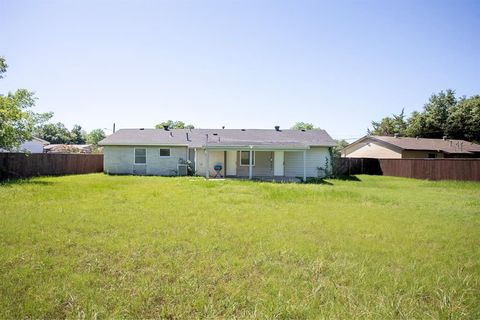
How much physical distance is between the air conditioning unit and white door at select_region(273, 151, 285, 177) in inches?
277

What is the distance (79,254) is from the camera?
5.27m

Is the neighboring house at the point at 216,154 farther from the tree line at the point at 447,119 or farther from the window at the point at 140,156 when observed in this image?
the tree line at the point at 447,119

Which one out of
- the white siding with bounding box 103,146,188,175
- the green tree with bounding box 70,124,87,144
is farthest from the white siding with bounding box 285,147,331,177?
the green tree with bounding box 70,124,87,144

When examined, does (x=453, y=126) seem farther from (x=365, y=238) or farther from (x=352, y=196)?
(x=365, y=238)

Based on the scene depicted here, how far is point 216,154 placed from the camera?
78.1 feet

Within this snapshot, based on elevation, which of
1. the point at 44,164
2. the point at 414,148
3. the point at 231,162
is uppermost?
the point at 414,148

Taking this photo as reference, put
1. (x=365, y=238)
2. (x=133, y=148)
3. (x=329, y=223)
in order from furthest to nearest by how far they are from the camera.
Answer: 1. (x=133, y=148)
2. (x=329, y=223)
3. (x=365, y=238)

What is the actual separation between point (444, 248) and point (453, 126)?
45.7 metres

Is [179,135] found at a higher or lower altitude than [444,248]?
higher

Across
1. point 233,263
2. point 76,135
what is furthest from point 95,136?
point 233,263

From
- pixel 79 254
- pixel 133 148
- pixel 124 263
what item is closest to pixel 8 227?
pixel 79 254

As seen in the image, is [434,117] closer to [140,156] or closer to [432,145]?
[432,145]

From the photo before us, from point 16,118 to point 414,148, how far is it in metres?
32.8

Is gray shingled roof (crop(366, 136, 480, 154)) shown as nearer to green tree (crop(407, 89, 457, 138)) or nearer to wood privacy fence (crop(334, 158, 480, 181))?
wood privacy fence (crop(334, 158, 480, 181))
